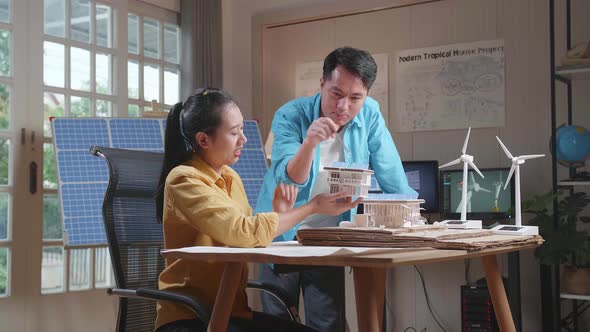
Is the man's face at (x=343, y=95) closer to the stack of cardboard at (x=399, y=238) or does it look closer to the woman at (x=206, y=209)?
the woman at (x=206, y=209)

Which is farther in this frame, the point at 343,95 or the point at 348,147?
the point at 348,147

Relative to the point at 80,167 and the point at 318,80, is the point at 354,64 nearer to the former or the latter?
the point at 80,167

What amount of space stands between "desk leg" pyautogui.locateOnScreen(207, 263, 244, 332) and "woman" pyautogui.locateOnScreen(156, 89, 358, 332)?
0.09 metres

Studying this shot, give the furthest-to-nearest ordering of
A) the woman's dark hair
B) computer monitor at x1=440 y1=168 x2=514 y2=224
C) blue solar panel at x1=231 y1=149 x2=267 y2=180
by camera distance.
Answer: computer monitor at x1=440 y1=168 x2=514 y2=224
blue solar panel at x1=231 y1=149 x2=267 y2=180
the woman's dark hair

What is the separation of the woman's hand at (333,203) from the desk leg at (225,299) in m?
0.30

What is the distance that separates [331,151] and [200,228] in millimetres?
745

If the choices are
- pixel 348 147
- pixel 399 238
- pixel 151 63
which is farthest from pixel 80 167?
pixel 399 238

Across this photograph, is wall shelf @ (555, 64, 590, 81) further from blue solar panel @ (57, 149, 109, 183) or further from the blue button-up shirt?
blue solar panel @ (57, 149, 109, 183)

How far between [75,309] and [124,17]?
1.80 meters

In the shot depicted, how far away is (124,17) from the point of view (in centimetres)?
450

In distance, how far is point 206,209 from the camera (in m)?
1.55

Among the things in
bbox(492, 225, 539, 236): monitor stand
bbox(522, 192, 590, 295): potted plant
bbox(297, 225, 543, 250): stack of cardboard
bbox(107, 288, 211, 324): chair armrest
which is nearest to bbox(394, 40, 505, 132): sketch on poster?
bbox(522, 192, 590, 295): potted plant

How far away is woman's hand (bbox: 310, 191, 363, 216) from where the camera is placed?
165 centimetres

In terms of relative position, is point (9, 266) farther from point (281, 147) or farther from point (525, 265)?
point (525, 265)
